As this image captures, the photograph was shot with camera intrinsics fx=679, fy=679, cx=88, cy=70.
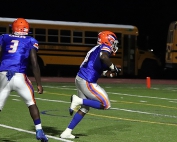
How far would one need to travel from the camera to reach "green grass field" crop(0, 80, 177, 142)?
11.3m

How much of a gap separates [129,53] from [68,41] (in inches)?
134

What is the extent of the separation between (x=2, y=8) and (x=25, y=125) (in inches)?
1285

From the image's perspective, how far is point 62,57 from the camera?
32438 mm

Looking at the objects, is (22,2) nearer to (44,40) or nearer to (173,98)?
(44,40)

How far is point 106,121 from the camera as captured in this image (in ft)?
45.1

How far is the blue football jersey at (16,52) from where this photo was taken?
33.5ft

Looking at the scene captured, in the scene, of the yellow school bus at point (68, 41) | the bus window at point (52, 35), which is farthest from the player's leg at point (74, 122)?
the bus window at point (52, 35)

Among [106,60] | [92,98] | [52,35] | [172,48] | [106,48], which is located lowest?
[172,48]

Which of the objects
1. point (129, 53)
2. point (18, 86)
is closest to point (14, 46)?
point (18, 86)

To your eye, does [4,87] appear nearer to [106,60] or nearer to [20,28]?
[20,28]

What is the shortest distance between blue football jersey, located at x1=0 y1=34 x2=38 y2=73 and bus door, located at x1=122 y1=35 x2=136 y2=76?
23697 millimetres

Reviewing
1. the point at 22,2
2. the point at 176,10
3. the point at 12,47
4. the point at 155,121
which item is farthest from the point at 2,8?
the point at 12,47

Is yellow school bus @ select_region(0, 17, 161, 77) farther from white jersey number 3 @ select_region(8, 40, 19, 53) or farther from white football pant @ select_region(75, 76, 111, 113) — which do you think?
white jersey number 3 @ select_region(8, 40, 19, 53)

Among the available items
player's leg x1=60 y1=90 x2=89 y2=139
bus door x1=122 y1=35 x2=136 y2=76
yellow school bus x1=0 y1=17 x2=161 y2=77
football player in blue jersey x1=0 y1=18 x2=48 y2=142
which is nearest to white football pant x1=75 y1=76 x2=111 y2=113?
player's leg x1=60 y1=90 x2=89 y2=139
